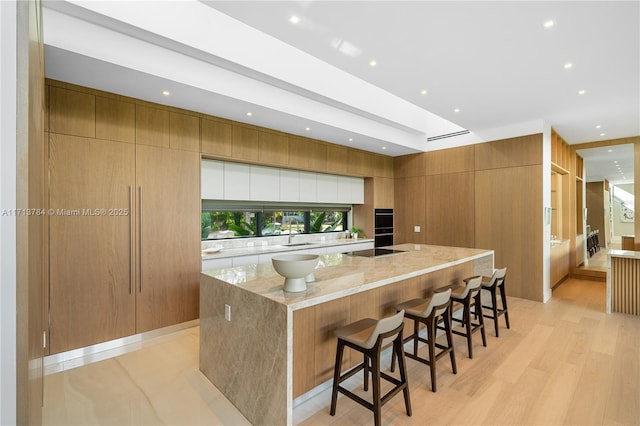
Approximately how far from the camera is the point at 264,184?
4852mm

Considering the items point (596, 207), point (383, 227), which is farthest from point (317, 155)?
point (596, 207)

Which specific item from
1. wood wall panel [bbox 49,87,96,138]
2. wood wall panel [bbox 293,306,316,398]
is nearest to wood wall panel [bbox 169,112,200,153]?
wood wall panel [bbox 49,87,96,138]

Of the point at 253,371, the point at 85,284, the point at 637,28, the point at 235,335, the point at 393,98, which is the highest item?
the point at 393,98

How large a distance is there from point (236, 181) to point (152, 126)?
1330mm

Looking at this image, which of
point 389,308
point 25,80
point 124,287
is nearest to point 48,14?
point 25,80

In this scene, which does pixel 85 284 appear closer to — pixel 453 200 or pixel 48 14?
pixel 48 14

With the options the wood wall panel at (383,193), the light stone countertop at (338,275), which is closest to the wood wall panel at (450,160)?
the wood wall panel at (383,193)

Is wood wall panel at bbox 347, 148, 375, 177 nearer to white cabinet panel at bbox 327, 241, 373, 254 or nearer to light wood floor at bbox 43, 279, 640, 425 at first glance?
white cabinet panel at bbox 327, 241, 373, 254

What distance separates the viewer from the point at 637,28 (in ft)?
7.82

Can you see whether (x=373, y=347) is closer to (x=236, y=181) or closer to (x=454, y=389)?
(x=454, y=389)

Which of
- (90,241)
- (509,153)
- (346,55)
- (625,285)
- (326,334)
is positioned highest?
(346,55)

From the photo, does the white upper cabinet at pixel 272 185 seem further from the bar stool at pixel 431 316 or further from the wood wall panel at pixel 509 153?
the bar stool at pixel 431 316

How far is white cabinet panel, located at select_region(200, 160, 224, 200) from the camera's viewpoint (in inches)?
163

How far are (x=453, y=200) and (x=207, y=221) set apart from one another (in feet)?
14.7
